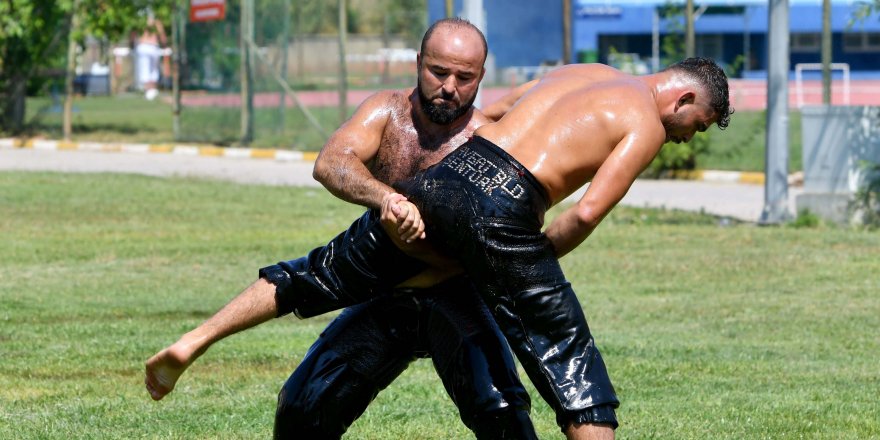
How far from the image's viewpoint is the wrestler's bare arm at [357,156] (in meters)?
4.87

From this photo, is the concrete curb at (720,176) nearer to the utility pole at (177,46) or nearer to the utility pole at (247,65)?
the utility pole at (247,65)

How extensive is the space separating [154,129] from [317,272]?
82.0ft

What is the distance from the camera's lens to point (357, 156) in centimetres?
505

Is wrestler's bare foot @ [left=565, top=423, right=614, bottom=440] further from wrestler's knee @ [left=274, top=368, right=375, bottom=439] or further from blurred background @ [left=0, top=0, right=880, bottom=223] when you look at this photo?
blurred background @ [left=0, top=0, right=880, bottom=223]

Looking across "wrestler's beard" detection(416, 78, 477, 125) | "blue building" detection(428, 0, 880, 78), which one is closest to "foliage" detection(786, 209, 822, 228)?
"wrestler's beard" detection(416, 78, 477, 125)

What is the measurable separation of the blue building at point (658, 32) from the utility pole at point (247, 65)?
11868mm

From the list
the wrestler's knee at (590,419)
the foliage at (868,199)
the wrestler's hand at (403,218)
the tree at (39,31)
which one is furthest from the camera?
the tree at (39,31)

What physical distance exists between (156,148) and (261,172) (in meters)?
4.80

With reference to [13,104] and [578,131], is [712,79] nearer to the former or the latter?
[578,131]

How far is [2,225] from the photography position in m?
14.2

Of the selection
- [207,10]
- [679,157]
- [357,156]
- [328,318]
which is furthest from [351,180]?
[207,10]

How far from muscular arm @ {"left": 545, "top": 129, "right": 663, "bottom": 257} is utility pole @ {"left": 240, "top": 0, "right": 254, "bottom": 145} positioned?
20068 millimetres

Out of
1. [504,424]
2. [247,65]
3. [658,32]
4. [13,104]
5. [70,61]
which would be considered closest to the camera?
[504,424]

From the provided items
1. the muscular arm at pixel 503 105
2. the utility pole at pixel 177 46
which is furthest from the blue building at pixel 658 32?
the muscular arm at pixel 503 105
